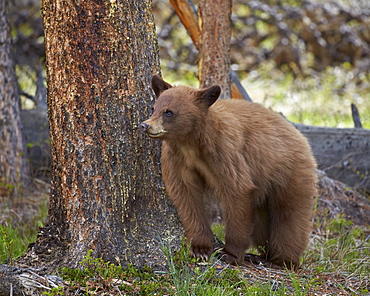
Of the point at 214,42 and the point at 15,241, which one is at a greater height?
the point at 214,42

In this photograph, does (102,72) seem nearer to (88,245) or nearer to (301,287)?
(88,245)

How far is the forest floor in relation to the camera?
306cm

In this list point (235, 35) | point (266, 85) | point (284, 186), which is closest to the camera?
point (284, 186)

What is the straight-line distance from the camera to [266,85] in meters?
11.0

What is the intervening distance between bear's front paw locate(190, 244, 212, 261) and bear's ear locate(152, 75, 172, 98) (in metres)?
1.10

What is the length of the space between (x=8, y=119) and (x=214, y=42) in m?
2.56

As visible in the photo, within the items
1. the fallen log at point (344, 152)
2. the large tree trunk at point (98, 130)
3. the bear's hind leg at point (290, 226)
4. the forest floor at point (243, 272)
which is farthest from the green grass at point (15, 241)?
the fallen log at point (344, 152)

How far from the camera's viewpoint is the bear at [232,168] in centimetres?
338

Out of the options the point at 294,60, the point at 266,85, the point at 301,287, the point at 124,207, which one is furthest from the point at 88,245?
the point at 294,60

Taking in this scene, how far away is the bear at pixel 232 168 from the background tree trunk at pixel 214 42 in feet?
5.12

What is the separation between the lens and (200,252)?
11.5ft

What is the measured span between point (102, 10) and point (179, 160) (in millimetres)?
1118

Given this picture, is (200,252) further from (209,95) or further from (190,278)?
(209,95)

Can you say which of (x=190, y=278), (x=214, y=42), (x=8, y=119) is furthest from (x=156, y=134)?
(x=8, y=119)
